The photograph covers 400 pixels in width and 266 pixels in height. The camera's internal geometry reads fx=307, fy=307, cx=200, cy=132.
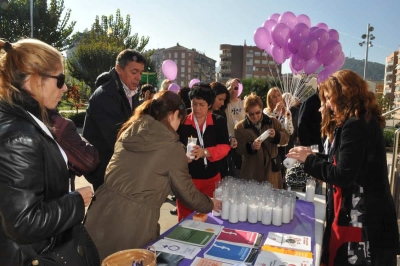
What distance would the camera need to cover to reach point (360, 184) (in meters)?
1.97

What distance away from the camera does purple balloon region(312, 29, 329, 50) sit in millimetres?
4817

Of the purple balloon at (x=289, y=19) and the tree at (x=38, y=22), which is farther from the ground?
the tree at (x=38, y=22)

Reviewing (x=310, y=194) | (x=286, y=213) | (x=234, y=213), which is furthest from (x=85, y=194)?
(x=310, y=194)

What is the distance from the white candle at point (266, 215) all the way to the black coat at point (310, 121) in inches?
76.1

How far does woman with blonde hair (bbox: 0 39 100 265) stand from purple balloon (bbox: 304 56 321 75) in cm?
447

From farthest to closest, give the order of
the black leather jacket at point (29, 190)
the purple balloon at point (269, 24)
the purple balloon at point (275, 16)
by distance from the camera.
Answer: the purple balloon at point (275, 16)
the purple balloon at point (269, 24)
the black leather jacket at point (29, 190)

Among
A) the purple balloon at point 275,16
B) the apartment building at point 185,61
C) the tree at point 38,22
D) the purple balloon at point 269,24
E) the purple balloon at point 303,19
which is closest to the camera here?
the purple balloon at point 303,19

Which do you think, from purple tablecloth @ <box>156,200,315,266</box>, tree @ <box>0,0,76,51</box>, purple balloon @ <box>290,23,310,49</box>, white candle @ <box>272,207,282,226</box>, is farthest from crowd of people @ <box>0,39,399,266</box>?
tree @ <box>0,0,76,51</box>

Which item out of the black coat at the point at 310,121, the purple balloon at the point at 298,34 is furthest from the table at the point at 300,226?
the purple balloon at the point at 298,34

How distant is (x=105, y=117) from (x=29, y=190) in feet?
5.85

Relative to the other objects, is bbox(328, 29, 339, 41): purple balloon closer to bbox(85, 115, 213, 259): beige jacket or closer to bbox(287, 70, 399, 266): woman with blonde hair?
bbox(287, 70, 399, 266): woman with blonde hair

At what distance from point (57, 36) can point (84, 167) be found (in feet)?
67.5

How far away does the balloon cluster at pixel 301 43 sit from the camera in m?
4.82

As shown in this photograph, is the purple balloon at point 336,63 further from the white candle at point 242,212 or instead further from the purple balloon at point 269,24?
the white candle at point 242,212
